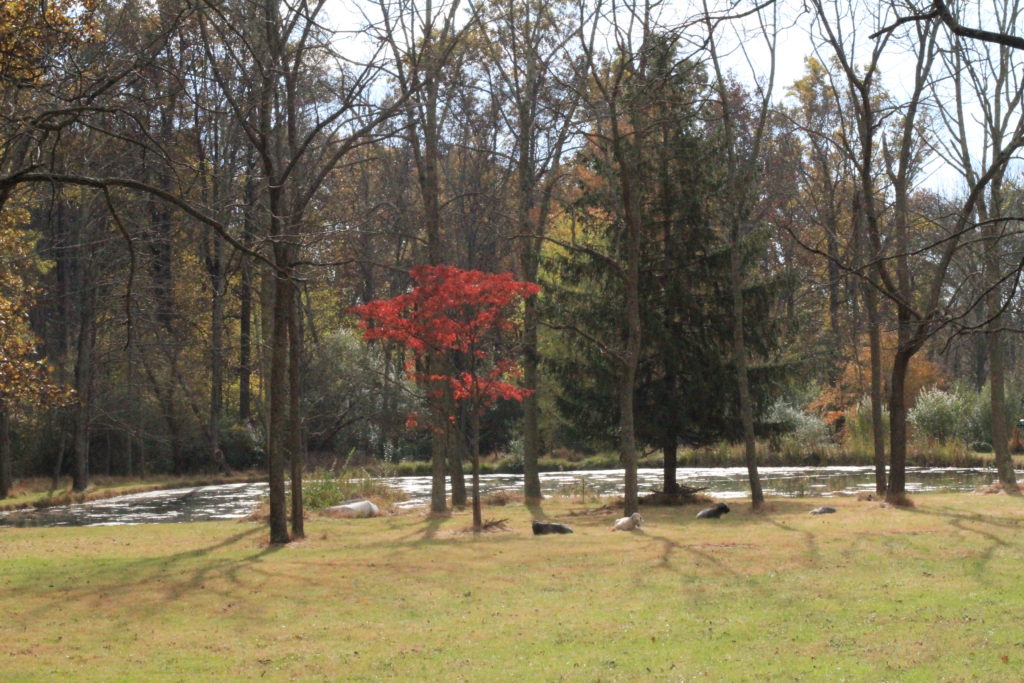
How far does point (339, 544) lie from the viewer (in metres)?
14.0

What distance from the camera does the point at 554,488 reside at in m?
27.0

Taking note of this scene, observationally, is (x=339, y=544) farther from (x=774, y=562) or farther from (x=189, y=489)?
(x=189, y=489)

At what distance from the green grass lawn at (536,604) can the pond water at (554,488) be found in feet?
23.3

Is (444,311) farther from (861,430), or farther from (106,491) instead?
(861,430)

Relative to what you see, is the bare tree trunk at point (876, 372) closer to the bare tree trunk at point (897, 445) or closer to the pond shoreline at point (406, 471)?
the bare tree trunk at point (897, 445)

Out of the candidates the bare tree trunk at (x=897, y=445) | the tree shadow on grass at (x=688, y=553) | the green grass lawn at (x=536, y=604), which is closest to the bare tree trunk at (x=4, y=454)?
the green grass lawn at (x=536, y=604)

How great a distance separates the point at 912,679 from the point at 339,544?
879cm

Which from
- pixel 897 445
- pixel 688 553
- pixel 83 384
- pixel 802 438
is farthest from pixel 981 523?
pixel 83 384

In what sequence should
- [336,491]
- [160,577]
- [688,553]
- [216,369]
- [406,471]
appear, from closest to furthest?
[160,577] → [688,553] → [336,491] → [216,369] → [406,471]

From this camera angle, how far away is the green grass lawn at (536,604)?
7406 millimetres

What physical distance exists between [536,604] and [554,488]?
56.9 ft

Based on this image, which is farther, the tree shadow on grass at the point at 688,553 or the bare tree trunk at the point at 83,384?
the bare tree trunk at the point at 83,384

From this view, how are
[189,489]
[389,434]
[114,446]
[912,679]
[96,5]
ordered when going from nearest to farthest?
[912,679] < [96,5] < [189,489] < [114,446] < [389,434]

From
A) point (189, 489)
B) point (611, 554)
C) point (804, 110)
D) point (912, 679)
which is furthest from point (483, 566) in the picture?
point (804, 110)
